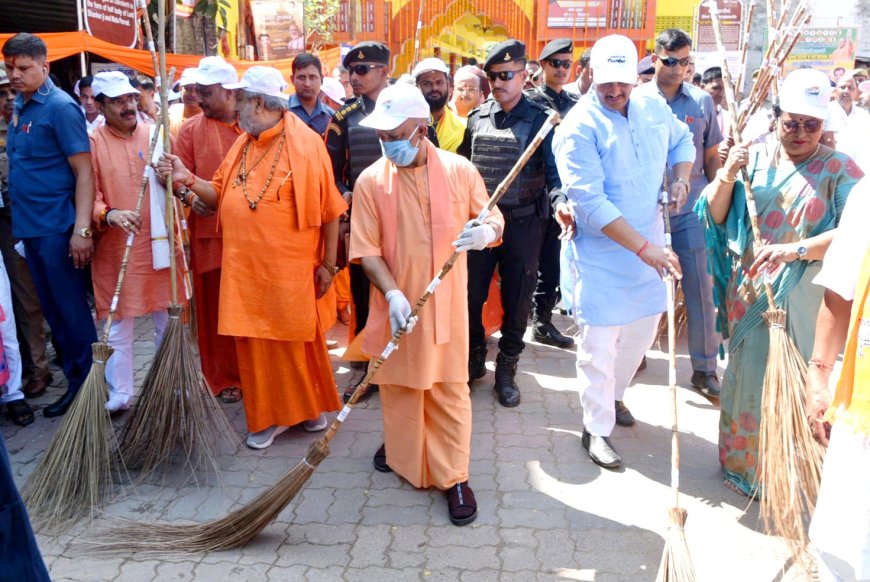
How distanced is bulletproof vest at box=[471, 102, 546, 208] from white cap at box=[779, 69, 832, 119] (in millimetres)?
1681

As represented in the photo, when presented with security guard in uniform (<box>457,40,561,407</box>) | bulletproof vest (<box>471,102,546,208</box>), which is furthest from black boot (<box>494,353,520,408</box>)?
bulletproof vest (<box>471,102,546,208</box>)

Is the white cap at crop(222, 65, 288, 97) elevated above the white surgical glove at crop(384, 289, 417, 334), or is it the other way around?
the white cap at crop(222, 65, 288, 97)

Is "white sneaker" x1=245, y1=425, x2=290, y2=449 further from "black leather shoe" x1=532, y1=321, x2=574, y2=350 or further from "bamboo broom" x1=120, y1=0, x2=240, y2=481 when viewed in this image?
"black leather shoe" x1=532, y1=321, x2=574, y2=350

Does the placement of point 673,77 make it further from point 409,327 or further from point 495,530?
point 495,530

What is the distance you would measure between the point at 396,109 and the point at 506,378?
84.2 inches

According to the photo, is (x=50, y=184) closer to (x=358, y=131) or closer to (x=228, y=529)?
(x=358, y=131)

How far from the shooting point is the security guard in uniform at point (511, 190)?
4469mm

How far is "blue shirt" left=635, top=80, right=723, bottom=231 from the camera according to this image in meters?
4.79

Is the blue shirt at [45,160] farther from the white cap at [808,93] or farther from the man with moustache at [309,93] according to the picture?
the white cap at [808,93]

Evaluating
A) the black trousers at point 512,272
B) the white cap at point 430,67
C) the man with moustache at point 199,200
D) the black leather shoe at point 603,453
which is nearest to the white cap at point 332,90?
the white cap at point 430,67

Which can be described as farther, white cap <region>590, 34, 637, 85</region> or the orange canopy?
the orange canopy

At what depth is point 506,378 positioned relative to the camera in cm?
473

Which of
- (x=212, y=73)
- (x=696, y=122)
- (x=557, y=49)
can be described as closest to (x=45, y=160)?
(x=212, y=73)

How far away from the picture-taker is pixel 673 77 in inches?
186
